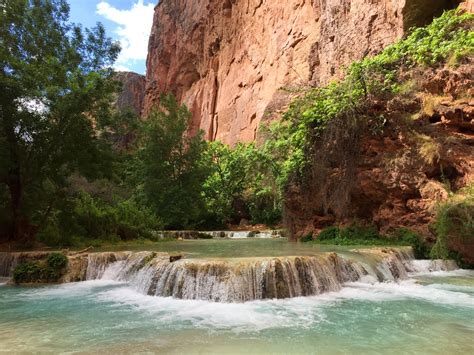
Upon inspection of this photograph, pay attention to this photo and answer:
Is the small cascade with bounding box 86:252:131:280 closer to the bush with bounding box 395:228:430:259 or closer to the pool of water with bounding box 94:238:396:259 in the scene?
the pool of water with bounding box 94:238:396:259

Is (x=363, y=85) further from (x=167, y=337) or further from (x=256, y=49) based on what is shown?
(x=256, y=49)

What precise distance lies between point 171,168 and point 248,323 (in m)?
22.8

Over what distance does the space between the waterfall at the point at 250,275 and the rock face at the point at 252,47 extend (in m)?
13.7

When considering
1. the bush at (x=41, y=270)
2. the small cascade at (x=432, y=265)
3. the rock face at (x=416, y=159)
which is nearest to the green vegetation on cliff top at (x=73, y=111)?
the rock face at (x=416, y=159)

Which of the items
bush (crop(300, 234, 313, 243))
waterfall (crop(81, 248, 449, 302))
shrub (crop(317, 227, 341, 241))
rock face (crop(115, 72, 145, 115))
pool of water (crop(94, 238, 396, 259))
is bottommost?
waterfall (crop(81, 248, 449, 302))

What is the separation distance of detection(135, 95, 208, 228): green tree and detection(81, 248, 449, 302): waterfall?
16457 millimetres

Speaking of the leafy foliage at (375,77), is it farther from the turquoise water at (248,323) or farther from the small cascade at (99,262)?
the small cascade at (99,262)

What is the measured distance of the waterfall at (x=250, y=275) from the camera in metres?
8.35

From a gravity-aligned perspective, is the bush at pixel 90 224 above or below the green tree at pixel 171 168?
below

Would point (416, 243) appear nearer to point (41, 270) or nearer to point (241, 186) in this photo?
point (41, 270)

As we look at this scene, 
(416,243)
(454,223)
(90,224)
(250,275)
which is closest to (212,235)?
(90,224)

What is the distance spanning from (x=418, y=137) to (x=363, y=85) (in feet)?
9.81

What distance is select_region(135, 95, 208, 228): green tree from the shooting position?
2736cm

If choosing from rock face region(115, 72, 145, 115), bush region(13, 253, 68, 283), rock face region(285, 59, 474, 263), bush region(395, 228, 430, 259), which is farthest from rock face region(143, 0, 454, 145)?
bush region(13, 253, 68, 283)
